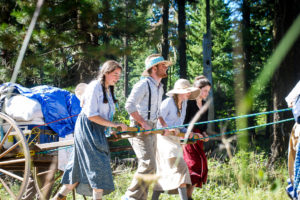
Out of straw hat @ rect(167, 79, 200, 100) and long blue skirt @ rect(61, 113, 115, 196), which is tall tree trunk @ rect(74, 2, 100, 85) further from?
long blue skirt @ rect(61, 113, 115, 196)

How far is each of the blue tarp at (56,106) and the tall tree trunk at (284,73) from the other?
13.8 feet

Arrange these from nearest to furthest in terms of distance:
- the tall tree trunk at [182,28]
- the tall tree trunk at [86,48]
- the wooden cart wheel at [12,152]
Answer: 1. the wooden cart wheel at [12,152]
2. the tall tree trunk at [86,48]
3. the tall tree trunk at [182,28]

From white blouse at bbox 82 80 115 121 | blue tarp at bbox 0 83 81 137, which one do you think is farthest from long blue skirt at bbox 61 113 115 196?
blue tarp at bbox 0 83 81 137

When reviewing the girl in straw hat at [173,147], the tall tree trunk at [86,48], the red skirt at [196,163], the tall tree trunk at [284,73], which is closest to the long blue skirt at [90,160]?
the girl in straw hat at [173,147]

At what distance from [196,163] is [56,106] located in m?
2.23

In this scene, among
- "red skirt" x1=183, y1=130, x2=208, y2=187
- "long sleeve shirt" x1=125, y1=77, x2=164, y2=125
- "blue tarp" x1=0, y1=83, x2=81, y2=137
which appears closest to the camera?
"long sleeve shirt" x1=125, y1=77, x2=164, y2=125

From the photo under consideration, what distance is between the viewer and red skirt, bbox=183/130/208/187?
4.89m

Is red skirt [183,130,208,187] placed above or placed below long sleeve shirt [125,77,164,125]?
below

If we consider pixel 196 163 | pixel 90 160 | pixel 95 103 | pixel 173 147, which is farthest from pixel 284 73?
pixel 90 160

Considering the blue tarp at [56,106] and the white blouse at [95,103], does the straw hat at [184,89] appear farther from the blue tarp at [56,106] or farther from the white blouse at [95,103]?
the blue tarp at [56,106]

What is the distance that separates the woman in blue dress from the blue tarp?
125cm

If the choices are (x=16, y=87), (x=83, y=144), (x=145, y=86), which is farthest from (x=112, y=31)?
(x=83, y=144)

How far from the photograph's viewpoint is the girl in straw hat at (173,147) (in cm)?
452

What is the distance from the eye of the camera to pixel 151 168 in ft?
13.9
